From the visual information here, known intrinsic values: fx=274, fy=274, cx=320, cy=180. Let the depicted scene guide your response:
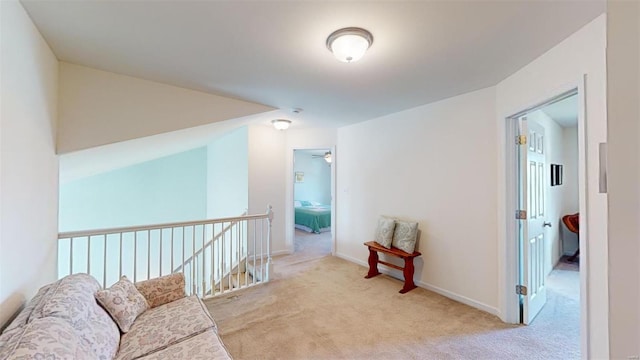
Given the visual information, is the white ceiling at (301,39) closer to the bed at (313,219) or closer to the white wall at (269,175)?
the white wall at (269,175)

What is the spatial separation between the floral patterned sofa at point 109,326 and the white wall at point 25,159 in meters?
0.23

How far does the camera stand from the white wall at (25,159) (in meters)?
1.40

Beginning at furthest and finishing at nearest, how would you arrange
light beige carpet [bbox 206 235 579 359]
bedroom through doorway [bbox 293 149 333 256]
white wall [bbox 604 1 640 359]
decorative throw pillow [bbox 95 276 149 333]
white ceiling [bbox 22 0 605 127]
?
1. bedroom through doorway [bbox 293 149 333 256]
2. light beige carpet [bbox 206 235 579 359]
3. decorative throw pillow [bbox 95 276 149 333]
4. white ceiling [bbox 22 0 605 127]
5. white wall [bbox 604 1 640 359]

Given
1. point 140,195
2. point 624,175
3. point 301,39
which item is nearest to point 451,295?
point 301,39

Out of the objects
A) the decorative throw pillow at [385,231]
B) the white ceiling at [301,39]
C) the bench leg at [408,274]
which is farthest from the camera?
the decorative throw pillow at [385,231]

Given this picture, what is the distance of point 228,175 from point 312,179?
4414 mm

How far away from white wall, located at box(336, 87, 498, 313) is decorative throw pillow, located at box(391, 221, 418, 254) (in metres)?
0.16

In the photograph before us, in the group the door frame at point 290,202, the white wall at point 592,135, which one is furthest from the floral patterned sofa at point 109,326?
the door frame at point 290,202

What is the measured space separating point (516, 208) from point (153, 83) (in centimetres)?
353

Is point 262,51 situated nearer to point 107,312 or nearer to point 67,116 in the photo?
point 67,116

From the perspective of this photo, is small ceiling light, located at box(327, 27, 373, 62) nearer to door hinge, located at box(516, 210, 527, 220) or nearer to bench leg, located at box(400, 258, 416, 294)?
door hinge, located at box(516, 210, 527, 220)

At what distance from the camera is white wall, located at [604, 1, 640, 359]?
39cm

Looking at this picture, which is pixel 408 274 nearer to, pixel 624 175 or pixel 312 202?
pixel 624 175

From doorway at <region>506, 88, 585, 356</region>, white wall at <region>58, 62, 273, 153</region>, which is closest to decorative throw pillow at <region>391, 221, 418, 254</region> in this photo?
doorway at <region>506, 88, 585, 356</region>
